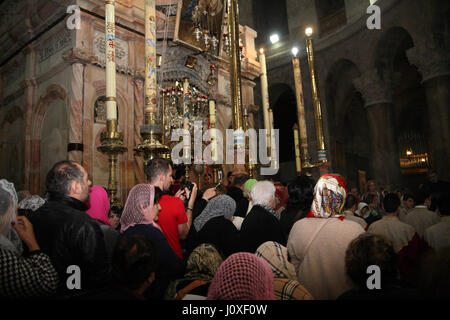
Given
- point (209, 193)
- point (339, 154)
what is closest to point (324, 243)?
point (209, 193)

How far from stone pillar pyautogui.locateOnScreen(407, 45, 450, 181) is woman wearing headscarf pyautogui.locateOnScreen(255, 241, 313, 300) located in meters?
8.60

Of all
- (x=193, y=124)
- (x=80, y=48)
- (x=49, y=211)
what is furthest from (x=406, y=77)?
(x=49, y=211)

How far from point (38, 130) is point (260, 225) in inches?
271

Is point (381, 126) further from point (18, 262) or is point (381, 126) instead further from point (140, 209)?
point (18, 262)

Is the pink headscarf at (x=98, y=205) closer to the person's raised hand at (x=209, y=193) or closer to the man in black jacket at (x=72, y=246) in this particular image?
the man in black jacket at (x=72, y=246)

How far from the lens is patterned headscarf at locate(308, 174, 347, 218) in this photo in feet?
7.27

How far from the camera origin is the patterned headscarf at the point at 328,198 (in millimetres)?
2217

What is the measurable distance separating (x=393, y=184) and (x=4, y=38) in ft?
41.6

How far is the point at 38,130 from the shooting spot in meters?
7.57

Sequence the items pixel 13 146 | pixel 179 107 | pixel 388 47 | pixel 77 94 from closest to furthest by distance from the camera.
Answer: pixel 77 94 → pixel 179 107 → pixel 13 146 → pixel 388 47

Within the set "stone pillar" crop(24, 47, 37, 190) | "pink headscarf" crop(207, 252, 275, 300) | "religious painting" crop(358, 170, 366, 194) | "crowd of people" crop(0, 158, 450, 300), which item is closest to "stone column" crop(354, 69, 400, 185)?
"religious painting" crop(358, 170, 366, 194)

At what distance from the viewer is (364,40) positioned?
12195 mm
